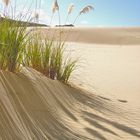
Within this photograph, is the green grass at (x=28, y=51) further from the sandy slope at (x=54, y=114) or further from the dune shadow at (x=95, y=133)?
the dune shadow at (x=95, y=133)

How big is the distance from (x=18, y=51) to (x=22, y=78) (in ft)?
1.00

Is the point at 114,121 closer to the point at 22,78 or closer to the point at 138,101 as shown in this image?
the point at 22,78

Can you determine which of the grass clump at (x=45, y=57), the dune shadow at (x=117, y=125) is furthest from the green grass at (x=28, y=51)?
the dune shadow at (x=117, y=125)

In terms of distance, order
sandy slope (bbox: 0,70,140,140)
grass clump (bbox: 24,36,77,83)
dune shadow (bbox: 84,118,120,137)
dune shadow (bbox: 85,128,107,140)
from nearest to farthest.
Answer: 1. sandy slope (bbox: 0,70,140,140)
2. dune shadow (bbox: 85,128,107,140)
3. dune shadow (bbox: 84,118,120,137)
4. grass clump (bbox: 24,36,77,83)

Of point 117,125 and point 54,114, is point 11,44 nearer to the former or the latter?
point 54,114

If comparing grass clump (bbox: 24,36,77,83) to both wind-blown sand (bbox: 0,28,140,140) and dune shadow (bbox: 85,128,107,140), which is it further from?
dune shadow (bbox: 85,128,107,140)

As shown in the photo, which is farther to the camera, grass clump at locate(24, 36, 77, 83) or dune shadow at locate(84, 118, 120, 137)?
Answer: grass clump at locate(24, 36, 77, 83)

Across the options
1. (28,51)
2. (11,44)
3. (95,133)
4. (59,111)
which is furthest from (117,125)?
(28,51)

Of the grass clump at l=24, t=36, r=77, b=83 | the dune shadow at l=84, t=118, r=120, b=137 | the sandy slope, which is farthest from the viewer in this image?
the grass clump at l=24, t=36, r=77, b=83

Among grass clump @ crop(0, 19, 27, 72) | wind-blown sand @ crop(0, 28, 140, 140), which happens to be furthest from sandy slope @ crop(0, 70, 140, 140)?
grass clump @ crop(0, 19, 27, 72)

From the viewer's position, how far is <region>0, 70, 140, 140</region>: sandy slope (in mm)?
3342

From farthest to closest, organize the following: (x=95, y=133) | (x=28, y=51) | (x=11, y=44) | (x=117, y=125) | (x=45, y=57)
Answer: (x=45, y=57)
(x=28, y=51)
(x=117, y=125)
(x=11, y=44)
(x=95, y=133)

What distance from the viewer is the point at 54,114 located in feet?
13.6

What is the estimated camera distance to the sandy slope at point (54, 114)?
334cm
